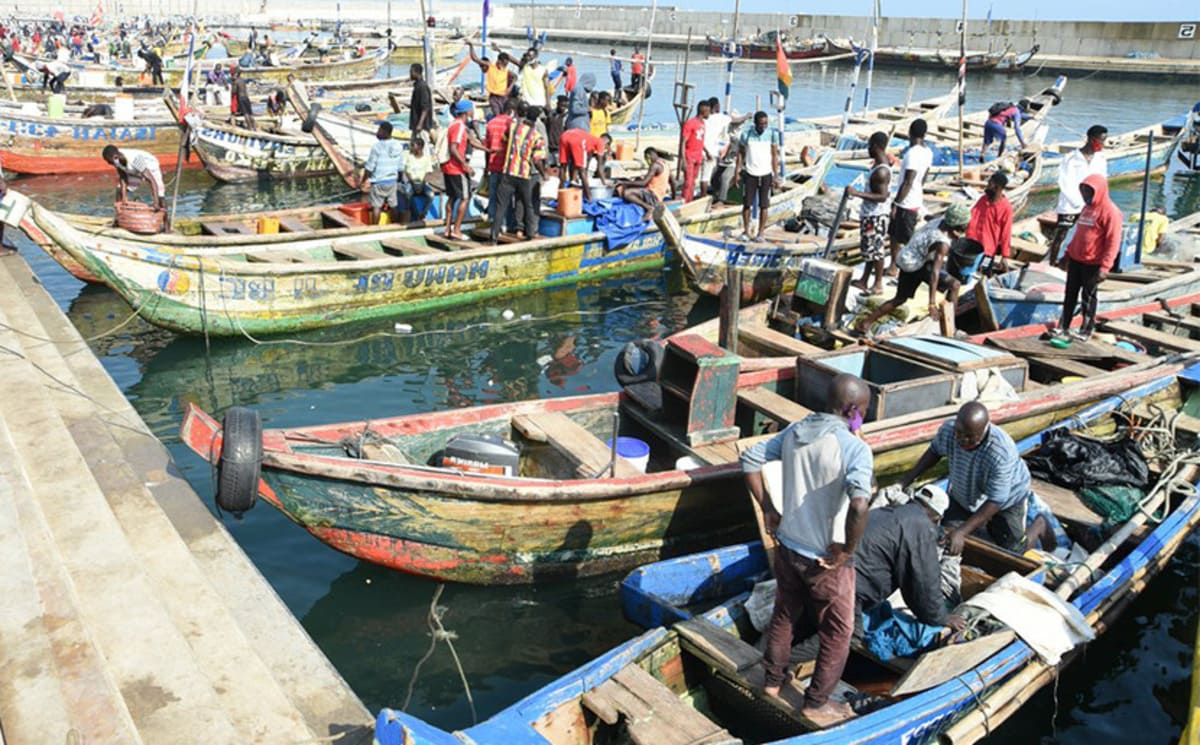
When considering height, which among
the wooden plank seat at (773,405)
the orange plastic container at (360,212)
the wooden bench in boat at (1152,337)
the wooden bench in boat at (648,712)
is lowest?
the wooden bench in boat at (648,712)

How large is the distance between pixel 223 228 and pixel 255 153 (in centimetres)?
925

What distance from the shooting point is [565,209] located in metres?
13.9

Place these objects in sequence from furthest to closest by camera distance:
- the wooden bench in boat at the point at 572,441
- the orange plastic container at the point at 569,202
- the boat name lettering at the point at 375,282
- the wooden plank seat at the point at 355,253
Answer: the orange plastic container at the point at 569,202 < the wooden plank seat at the point at 355,253 < the boat name lettering at the point at 375,282 < the wooden bench in boat at the point at 572,441

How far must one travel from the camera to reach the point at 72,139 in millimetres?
21469

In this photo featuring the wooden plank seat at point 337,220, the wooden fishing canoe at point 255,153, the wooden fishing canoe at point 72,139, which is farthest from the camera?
Answer: the wooden fishing canoe at point 255,153

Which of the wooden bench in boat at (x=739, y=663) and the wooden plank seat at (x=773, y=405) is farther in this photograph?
the wooden plank seat at (x=773, y=405)

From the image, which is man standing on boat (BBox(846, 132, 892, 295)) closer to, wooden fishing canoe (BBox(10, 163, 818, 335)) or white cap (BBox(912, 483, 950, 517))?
wooden fishing canoe (BBox(10, 163, 818, 335))

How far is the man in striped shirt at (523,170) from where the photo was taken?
12.7 meters

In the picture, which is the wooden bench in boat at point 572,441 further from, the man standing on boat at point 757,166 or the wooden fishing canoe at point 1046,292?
the man standing on boat at point 757,166

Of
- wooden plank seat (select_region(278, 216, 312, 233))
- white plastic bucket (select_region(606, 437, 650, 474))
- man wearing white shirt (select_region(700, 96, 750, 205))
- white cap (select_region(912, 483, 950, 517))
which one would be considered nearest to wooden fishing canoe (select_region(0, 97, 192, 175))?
wooden plank seat (select_region(278, 216, 312, 233))

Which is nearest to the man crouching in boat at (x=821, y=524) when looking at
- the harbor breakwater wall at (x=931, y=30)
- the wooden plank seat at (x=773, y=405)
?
the wooden plank seat at (x=773, y=405)

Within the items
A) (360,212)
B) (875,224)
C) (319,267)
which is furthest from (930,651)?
(360,212)

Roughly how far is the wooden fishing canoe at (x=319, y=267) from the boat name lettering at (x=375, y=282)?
14mm

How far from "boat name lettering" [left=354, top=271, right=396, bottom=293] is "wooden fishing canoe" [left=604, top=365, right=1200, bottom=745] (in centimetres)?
727
